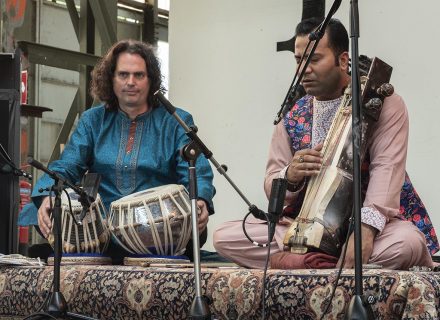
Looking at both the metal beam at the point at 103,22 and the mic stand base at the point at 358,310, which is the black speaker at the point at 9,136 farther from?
the metal beam at the point at 103,22

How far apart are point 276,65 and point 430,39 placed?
1133mm

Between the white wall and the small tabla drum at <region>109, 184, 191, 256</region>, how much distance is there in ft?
5.20

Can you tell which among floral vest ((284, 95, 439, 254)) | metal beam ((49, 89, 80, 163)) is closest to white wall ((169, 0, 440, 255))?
floral vest ((284, 95, 439, 254))

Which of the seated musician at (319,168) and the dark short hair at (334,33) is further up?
the dark short hair at (334,33)

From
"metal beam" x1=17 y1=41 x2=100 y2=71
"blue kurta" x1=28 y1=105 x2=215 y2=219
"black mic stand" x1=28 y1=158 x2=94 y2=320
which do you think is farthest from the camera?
"metal beam" x1=17 y1=41 x2=100 y2=71

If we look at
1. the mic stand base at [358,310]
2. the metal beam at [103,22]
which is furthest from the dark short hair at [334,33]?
the metal beam at [103,22]

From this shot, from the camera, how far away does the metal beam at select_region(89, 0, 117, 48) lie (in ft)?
25.5

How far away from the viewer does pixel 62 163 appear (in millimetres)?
4605

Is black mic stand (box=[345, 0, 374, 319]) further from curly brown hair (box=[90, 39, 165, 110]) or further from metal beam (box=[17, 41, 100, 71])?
metal beam (box=[17, 41, 100, 71])

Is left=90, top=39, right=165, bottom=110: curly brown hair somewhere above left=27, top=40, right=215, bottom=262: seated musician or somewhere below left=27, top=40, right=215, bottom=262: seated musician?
above

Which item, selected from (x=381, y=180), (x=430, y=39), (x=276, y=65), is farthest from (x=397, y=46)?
(x=381, y=180)

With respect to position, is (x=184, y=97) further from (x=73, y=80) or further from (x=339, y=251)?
(x=73, y=80)

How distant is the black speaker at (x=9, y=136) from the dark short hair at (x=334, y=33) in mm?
1597

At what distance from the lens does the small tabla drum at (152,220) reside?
415cm
